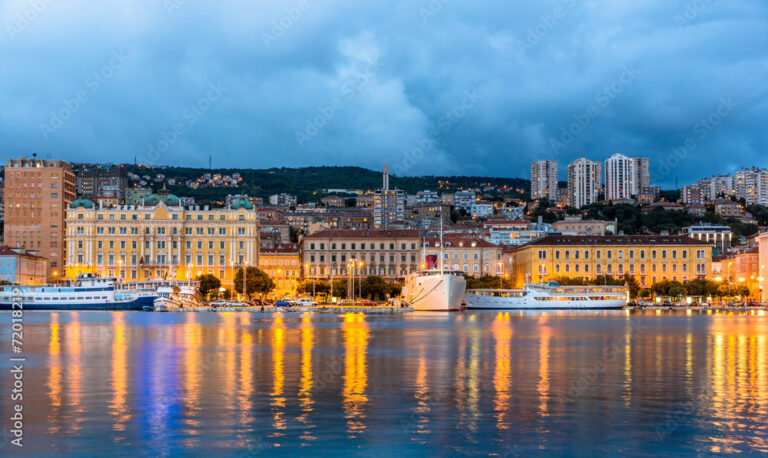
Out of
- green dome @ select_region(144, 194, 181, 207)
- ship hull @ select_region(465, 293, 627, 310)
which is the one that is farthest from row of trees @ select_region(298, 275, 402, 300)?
green dome @ select_region(144, 194, 181, 207)

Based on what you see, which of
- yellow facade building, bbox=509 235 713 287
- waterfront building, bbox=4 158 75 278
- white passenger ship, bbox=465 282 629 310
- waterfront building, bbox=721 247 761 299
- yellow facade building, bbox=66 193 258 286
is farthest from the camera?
waterfront building, bbox=4 158 75 278

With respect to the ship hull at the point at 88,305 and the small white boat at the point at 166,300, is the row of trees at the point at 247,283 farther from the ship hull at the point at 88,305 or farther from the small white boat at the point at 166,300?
the ship hull at the point at 88,305

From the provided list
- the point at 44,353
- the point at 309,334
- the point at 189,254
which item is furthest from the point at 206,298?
the point at 44,353

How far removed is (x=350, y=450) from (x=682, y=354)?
2274 cm

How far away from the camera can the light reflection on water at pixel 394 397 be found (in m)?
18.5

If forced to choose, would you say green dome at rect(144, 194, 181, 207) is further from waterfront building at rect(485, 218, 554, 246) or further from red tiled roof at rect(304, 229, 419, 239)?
waterfront building at rect(485, 218, 554, 246)

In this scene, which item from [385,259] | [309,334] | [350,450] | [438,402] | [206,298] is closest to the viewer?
[350,450]

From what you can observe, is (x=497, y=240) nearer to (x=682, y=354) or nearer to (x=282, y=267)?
(x=282, y=267)

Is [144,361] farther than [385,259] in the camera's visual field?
No

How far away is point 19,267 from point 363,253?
45.0m

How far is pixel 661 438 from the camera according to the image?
18953 mm

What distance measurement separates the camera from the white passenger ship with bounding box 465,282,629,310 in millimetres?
105188

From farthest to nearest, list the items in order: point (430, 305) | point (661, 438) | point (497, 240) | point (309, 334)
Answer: point (497, 240), point (430, 305), point (309, 334), point (661, 438)

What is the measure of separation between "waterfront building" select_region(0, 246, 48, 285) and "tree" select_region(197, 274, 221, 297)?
21.5 meters
